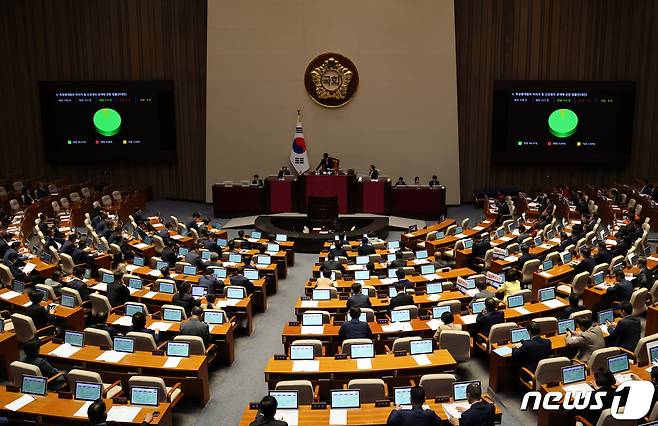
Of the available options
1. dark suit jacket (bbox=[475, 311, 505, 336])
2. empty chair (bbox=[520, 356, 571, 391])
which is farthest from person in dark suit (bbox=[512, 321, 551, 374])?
dark suit jacket (bbox=[475, 311, 505, 336])

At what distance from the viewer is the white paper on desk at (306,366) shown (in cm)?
848

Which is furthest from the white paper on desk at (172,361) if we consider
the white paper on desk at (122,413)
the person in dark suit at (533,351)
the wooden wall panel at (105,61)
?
the wooden wall panel at (105,61)

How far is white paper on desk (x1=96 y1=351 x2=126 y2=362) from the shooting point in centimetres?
884

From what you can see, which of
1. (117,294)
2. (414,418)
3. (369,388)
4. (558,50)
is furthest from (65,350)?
(558,50)

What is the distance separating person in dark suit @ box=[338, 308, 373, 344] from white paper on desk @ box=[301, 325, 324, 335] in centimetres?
46

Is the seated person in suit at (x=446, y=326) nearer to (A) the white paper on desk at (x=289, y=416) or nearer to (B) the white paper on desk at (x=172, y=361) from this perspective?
(A) the white paper on desk at (x=289, y=416)

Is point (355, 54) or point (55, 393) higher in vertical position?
point (355, 54)

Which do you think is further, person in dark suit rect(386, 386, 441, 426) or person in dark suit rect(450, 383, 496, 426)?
person in dark suit rect(450, 383, 496, 426)

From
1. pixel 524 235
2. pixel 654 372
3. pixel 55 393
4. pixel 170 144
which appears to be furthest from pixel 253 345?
pixel 170 144

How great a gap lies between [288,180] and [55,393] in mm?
15239

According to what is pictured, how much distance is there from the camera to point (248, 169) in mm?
24641

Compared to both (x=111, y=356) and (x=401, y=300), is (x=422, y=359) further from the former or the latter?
(x=111, y=356)

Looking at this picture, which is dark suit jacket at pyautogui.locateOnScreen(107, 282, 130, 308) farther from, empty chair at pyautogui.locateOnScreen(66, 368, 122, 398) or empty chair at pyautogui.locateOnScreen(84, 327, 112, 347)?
empty chair at pyautogui.locateOnScreen(66, 368, 122, 398)

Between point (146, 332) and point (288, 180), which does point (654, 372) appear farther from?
point (288, 180)
